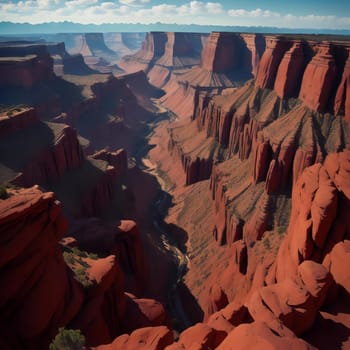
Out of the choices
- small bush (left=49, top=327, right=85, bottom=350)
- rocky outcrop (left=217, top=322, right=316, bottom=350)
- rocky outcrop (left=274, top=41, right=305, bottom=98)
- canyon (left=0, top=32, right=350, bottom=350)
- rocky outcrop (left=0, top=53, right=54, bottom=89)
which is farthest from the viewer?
rocky outcrop (left=0, top=53, right=54, bottom=89)

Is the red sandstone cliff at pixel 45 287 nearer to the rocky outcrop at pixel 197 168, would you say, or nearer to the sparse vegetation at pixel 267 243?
the sparse vegetation at pixel 267 243

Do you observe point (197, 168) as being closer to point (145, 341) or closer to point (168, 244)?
point (168, 244)

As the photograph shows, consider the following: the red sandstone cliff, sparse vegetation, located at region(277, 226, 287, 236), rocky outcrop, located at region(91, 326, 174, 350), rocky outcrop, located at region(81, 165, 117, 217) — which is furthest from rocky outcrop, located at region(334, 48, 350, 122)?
rocky outcrop, located at region(91, 326, 174, 350)

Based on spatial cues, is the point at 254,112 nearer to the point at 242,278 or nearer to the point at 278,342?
the point at 242,278

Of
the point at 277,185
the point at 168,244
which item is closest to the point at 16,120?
the point at 168,244

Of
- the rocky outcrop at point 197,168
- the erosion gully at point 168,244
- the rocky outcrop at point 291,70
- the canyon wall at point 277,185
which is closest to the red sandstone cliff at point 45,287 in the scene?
the canyon wall at point 277,185

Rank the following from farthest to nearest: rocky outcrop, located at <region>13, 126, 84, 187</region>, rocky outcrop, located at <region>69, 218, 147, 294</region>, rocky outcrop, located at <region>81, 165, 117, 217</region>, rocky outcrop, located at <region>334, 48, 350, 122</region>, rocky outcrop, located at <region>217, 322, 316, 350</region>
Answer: rocky outcrop, located at <region>81, 165, 117, 217</region> → rocky outcrop, located at <region>334, 48, 350, 122</region> → rocky outcrop, located at <region>13, 126, 84, 187</region> → rocky outcrop, located at <region>69, 218, 147, 294</region> → rocky outcrop, located at <region>217, 322, 316, 350</region>

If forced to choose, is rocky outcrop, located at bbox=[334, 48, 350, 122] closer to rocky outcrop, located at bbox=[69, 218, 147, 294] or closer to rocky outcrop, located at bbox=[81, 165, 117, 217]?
rocky outcrop, located at bbox=[69, 218, 147, 294]

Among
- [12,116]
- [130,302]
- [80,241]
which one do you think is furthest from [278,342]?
[12,116]

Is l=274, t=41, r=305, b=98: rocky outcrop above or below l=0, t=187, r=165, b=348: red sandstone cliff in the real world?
above
